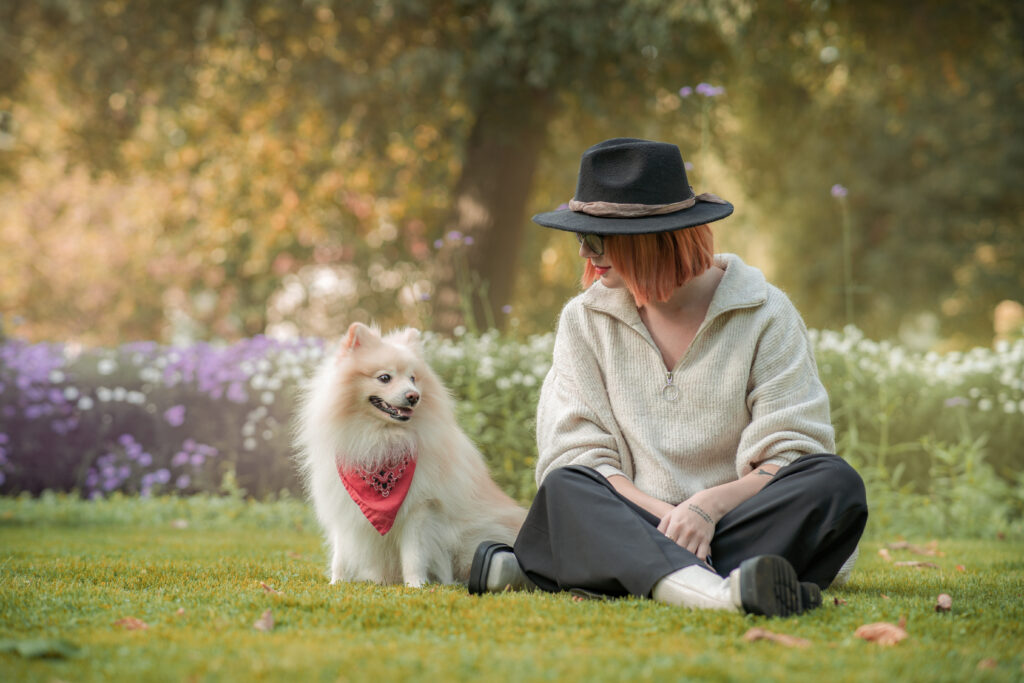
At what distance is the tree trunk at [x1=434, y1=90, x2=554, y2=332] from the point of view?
9.87 m

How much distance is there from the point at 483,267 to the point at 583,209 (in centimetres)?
668

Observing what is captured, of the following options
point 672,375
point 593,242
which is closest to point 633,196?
point 593,242

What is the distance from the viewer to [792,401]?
3.25 metres

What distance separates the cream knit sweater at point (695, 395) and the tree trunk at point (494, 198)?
6102 millimetres

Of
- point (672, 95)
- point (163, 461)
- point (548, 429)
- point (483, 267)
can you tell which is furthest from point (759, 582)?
point (672, 95)

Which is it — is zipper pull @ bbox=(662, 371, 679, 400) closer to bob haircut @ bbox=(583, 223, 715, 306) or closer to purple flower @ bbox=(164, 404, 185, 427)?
bob haircut @ bbox=(583, 223, 715, 306)

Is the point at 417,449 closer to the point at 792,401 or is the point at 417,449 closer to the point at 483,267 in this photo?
the point at 792,401

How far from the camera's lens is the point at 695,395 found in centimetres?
337

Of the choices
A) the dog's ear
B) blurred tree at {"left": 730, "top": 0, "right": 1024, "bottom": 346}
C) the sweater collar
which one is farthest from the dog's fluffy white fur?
blurred tree at {"left": 730, "top": 0, "right": 1024, "bottom": 346}

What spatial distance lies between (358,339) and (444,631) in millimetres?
1695

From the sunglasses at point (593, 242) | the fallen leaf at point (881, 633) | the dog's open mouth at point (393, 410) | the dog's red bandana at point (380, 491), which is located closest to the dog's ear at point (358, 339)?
Answer: the dog's open mouth at point (393, 410)

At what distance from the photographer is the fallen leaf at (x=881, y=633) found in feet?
8.09

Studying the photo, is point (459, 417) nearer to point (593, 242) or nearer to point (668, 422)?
point (668, 422)

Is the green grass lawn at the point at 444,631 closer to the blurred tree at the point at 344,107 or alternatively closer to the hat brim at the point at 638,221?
the hat brim at the point at 638,221
